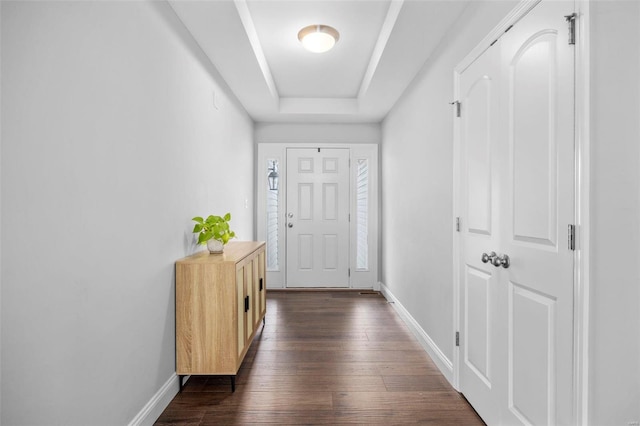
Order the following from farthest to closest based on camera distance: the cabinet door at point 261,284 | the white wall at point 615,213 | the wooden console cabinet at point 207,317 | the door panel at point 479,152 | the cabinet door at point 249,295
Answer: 1. the cabinet door at point 261,284
2. the cabinet door at point 249,295
3. the wooden console cabinet at point 207,317
4. the door panel at point 479,152
5. the white wall at point 615,213

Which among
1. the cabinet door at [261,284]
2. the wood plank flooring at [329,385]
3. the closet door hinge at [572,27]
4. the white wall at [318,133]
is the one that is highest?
the white wall at [318,133]

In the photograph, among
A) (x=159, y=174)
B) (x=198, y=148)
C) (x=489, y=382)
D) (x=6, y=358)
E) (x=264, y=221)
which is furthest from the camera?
→ (x=264, y=221)

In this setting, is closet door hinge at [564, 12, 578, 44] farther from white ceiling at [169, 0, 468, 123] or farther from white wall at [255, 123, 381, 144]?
white wall at [255, 123, 381, 144]

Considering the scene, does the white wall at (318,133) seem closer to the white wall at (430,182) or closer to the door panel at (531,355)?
the white wall at (430,182)

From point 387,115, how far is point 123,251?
3500 mm

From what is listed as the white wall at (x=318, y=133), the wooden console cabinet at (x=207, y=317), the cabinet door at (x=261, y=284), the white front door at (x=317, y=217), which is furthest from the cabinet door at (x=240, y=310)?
the white wall at (x=318, y=133)

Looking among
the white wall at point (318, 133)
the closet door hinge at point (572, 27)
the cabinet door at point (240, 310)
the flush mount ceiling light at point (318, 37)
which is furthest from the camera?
the white wall at point (318, 133)

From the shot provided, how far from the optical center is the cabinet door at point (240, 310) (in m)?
2.14

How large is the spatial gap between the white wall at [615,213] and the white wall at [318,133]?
3606mm

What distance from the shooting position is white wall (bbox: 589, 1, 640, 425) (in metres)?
0.97

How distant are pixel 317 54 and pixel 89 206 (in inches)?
93.7

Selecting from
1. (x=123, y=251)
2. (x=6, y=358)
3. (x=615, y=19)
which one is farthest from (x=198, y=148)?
(x=615, y=19)

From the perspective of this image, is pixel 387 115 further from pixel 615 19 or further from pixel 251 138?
pixel 615 19

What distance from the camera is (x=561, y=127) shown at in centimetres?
124
